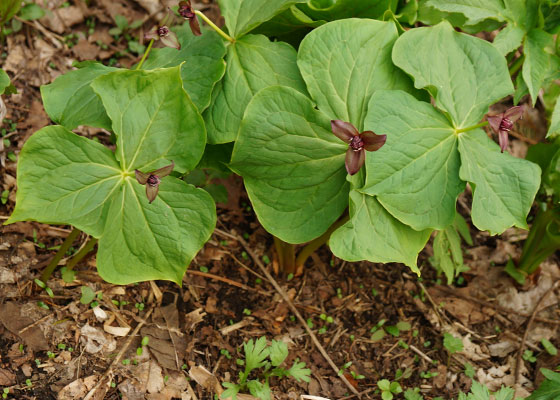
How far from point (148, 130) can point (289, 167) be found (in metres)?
0.44

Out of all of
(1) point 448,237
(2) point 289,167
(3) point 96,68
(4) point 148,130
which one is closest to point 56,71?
(3) point 96,68

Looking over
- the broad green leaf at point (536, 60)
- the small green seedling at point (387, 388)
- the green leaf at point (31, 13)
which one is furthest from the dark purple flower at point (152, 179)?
the green leaf at point (31, 13)

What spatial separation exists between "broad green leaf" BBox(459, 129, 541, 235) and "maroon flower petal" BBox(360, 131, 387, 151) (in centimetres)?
33

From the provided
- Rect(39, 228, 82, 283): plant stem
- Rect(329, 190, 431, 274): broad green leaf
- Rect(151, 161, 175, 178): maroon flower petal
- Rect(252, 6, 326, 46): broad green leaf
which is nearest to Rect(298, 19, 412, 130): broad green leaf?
Rect(252, 6, 326, 46): broad green leaf

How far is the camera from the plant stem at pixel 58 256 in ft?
6.00

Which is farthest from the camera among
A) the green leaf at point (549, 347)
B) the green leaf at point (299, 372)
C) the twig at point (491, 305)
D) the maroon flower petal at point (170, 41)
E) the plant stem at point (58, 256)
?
the twig at point (491, 305)

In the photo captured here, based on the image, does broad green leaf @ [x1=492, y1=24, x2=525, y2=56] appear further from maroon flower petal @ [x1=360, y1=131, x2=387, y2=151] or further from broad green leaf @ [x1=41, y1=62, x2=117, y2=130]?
broad green leaf @ [x1=41, y1=62, x2=117, y2=130]

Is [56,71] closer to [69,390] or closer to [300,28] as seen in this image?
[300,28]

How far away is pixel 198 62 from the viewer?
1.77m

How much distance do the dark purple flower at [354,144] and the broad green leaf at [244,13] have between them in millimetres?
476

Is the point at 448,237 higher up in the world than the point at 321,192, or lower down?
lower down

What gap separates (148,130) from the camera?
5.47 ft

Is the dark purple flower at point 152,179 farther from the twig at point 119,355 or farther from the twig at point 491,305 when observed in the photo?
the twig at point 491,305

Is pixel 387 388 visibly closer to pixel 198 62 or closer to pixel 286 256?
pixel 286 256
